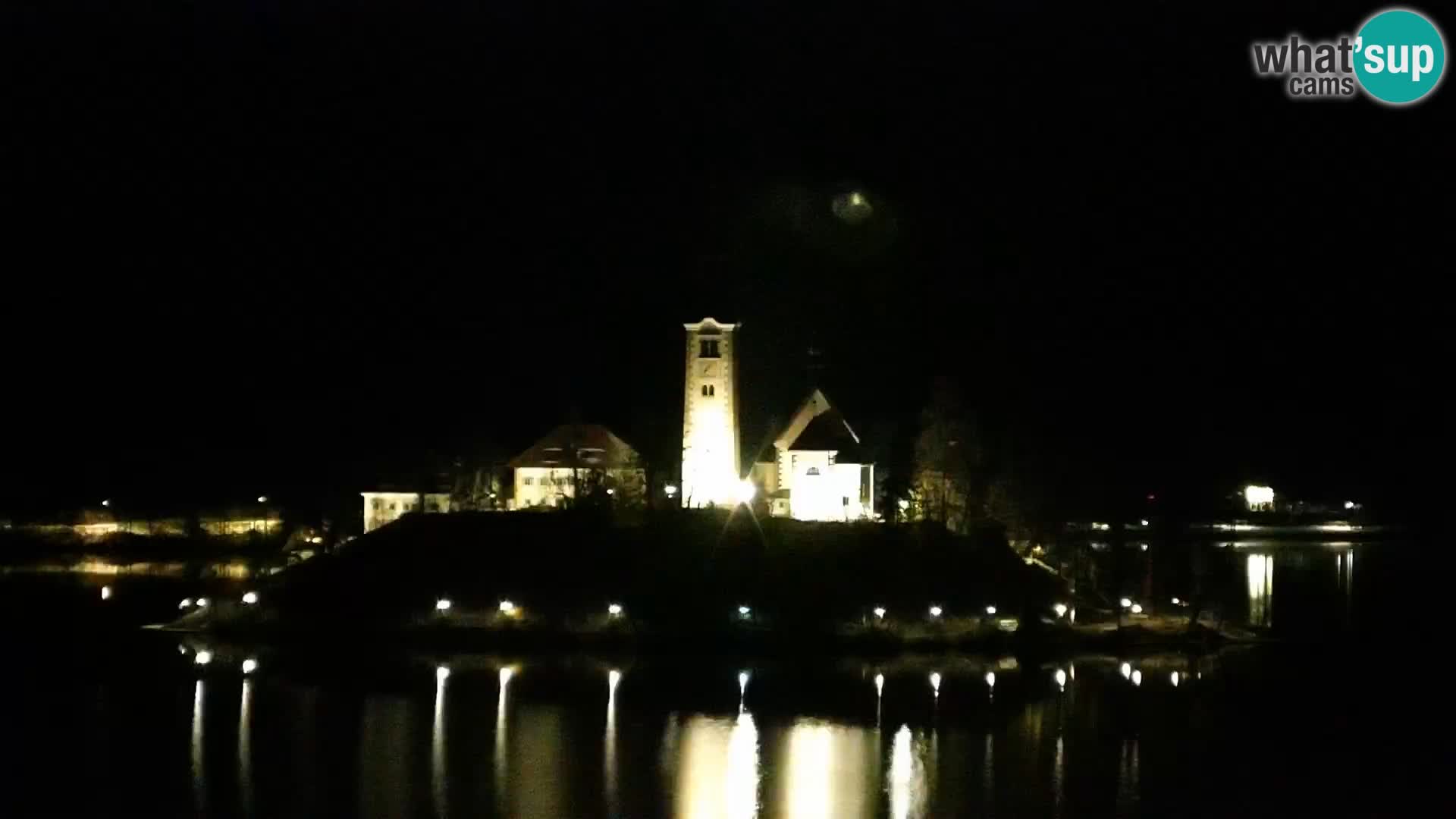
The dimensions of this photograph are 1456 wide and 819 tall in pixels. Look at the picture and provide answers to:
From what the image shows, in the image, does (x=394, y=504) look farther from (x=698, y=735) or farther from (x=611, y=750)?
(x=611, y=750)

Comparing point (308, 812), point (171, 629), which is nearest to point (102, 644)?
point (171, 629)

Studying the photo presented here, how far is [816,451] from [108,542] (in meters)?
36.0

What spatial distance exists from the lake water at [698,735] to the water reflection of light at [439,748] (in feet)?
0.21

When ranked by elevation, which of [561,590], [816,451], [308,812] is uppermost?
[816,451]

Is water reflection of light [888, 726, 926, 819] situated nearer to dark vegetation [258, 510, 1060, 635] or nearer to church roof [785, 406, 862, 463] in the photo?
dark vegetation [258, 510, 1060, 635]

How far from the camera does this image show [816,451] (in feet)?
136

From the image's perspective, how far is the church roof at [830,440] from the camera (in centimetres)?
4131

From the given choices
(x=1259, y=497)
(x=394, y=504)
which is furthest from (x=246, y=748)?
(x=1259, y=497)

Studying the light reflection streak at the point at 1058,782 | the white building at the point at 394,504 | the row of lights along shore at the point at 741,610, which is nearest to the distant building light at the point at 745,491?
the row of lights along shore at the point at 741,610

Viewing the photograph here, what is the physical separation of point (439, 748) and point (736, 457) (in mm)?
16808

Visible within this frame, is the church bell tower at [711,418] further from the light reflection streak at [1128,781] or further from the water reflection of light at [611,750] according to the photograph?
the light reflection streak at [1128,781]

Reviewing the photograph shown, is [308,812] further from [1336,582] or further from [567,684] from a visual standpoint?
[1336,582]

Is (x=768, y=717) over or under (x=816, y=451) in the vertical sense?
under

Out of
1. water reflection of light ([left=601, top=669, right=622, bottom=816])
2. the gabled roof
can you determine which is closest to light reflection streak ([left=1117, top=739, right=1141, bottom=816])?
water reflection of light ([left=601, top=669, right=622, bottom=816])
